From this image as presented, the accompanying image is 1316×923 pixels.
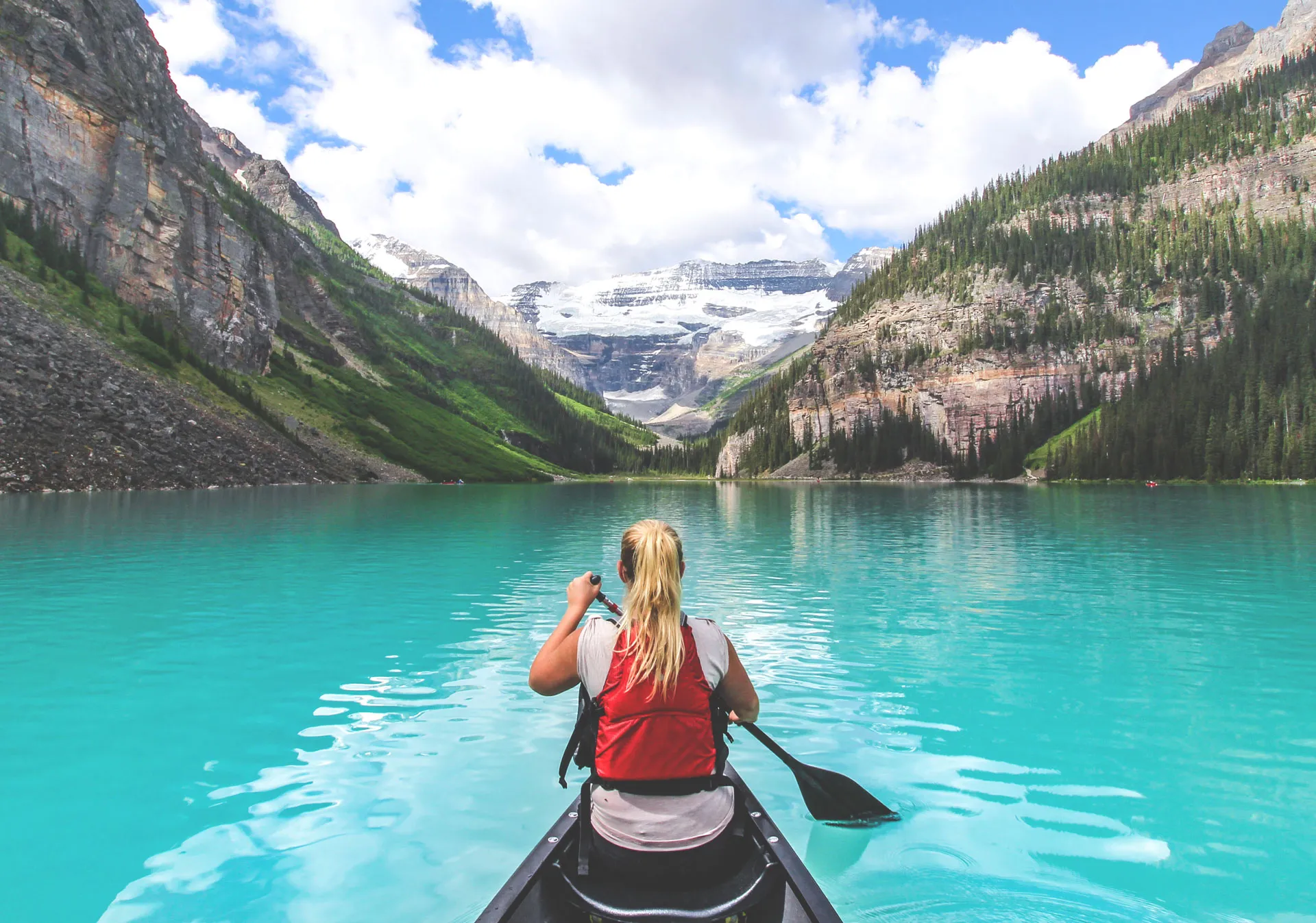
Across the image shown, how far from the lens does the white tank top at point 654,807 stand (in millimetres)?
5852

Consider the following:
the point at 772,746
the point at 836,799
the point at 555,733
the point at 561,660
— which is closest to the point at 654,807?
the point at 561,660

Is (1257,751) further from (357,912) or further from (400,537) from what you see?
(400,537)

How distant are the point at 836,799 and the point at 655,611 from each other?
6.10m

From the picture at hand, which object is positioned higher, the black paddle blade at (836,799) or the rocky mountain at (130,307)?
the rocky mountain at (130,307)

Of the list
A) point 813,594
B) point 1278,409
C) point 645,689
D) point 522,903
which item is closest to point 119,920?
point 522,903

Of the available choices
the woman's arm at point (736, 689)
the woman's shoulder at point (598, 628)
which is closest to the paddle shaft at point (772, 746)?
the woman's arm at point (736, 689)

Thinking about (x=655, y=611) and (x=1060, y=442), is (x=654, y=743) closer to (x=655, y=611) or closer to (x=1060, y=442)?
(x=655, y=611)

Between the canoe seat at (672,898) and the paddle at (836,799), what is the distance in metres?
4.28

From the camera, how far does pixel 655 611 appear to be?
600 cm

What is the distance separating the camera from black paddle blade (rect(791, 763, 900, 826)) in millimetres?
10180

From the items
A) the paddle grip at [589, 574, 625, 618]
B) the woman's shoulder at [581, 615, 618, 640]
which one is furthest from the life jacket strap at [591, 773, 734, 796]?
the paddle grip at [589, 574, 625, 618]

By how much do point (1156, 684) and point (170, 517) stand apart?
61.8 meters

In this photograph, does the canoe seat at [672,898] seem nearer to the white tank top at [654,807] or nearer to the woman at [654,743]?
the woman at [654,743]

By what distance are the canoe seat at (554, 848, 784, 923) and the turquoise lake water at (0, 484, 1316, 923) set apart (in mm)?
2987
